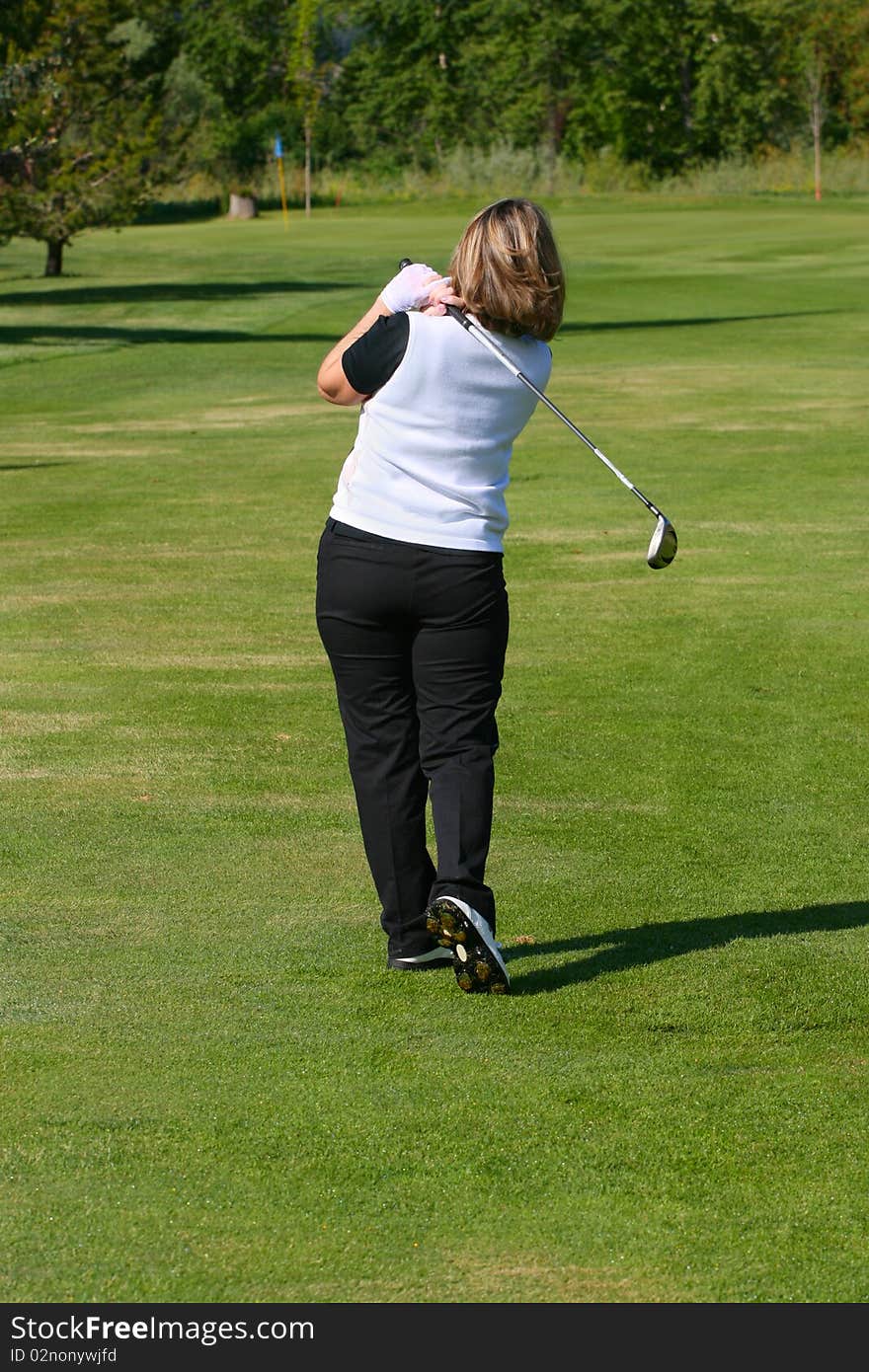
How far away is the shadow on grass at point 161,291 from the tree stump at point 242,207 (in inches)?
1245

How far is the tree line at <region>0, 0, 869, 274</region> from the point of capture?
85.6 meters

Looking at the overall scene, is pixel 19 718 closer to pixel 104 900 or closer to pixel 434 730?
pixel 104 900

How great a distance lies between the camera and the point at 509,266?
4684 mm

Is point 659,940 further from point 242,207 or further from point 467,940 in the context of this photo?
point 242,207

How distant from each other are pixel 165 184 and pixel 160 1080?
1456 inches

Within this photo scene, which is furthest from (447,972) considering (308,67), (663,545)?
(308,67)

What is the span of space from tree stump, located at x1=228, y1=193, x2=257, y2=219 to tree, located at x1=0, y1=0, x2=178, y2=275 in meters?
30.4

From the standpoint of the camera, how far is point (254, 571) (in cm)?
1167

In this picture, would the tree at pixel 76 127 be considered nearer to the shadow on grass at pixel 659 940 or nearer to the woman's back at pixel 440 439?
the shadow on grass at pixel 659 940

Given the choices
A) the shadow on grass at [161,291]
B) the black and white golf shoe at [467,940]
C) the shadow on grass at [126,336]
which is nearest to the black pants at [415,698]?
the black and white golf shoe at [467,940]

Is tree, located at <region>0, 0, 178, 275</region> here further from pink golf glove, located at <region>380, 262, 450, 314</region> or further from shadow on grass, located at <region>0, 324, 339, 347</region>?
pink golf glove, located at <region>380, 262, 450, 314</region>

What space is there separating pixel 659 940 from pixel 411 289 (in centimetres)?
190

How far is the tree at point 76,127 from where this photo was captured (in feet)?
119
